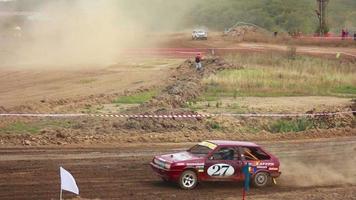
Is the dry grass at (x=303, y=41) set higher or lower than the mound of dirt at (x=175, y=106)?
higher

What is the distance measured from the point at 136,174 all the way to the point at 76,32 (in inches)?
1479

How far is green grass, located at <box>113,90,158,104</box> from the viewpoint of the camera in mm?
30619

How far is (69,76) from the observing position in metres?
40.4

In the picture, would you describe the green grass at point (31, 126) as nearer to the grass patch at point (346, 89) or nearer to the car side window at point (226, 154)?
the car side window at point (226, 154)

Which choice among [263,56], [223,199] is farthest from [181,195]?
[263,56]

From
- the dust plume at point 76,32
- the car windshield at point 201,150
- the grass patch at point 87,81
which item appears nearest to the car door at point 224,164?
the car windshield at point 201,150

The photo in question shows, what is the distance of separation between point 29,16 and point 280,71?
24486mm

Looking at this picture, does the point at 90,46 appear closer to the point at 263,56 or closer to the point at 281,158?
the point at 263,56

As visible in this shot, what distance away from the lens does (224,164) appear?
16031 mm

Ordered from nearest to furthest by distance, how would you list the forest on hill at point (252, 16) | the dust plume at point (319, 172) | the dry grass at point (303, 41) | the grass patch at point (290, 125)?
the dust plume at point (319, 172)
the grass patch at point (290, 125)
the dry grass at point (303, 41)
the forest on hill at point (252, 16)

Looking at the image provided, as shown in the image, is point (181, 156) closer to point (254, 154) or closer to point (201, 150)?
point (201, 150)

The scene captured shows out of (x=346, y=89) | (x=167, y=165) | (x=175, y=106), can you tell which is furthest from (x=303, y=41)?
(x=167, y=165)

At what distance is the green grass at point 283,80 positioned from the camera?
3500 centimetres

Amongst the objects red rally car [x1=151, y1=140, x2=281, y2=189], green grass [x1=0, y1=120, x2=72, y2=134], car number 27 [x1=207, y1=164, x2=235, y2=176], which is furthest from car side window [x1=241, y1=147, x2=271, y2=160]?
green grass [x1=0, y1=120, x2=72, y2=134]
